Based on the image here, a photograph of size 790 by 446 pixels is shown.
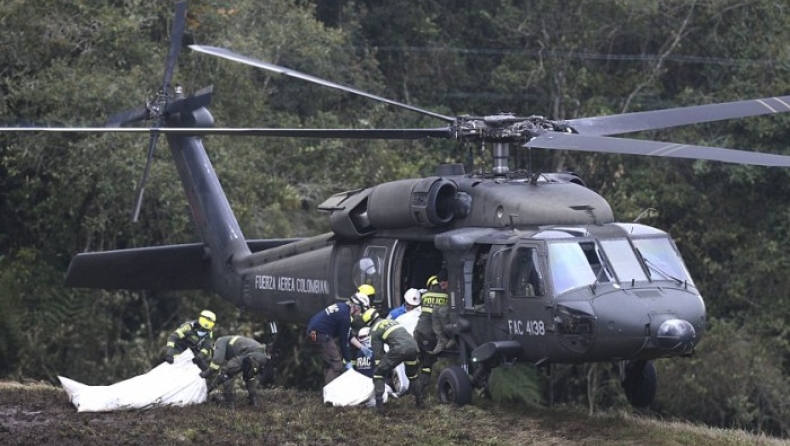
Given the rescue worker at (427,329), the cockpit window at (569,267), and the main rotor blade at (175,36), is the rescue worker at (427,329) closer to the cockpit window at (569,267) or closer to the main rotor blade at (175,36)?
the cockpit window at (569,267)

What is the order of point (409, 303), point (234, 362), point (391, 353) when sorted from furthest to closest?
point (409, 303) < point (234, 362) < point (391, 353)

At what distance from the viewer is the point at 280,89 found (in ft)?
96.8

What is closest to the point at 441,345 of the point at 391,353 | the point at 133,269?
the point at 391,353

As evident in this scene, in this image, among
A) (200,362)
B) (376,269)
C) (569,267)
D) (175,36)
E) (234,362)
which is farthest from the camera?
(175,36)

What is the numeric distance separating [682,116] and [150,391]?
6533 mm

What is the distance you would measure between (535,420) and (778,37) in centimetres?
1658

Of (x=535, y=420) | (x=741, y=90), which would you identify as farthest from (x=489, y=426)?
(x=741, y=90)

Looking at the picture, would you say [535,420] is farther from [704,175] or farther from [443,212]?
[704,175]

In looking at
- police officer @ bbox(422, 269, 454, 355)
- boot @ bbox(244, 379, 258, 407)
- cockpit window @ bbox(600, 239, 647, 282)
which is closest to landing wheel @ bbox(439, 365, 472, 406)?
police officer @ bbox(422, 269, 454, 355)

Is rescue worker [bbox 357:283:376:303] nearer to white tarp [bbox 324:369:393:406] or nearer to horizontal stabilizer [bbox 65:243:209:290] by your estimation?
white tarp [bbox 324:369:393:406]

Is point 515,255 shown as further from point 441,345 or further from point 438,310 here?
point 441,345

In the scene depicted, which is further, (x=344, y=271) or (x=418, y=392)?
(x=344, y=271)

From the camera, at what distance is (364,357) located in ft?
51.3

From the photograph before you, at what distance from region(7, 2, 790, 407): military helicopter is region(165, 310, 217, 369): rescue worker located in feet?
6.92
